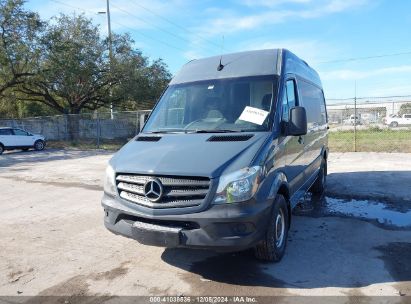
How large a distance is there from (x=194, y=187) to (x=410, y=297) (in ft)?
7.71

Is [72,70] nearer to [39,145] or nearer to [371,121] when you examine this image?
[39,145]

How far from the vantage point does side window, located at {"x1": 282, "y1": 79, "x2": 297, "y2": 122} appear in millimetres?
5066

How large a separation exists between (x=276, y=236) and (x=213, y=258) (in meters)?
0.86

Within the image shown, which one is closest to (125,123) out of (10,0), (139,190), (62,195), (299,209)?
(10,0)

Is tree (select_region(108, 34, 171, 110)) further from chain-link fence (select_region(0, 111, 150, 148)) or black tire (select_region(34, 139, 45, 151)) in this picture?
black tire (select_region(34, 139, 45, 151))

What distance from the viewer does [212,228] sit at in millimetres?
3883

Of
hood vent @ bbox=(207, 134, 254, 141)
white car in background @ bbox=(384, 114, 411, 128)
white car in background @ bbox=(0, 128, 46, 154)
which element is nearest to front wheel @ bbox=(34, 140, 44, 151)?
white car in background @ bbox=(0, 128, 46, 154)

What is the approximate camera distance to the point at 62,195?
9461 mm

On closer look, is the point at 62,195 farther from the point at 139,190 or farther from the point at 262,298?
the point at 262,298

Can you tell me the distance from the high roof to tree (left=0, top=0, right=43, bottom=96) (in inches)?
922

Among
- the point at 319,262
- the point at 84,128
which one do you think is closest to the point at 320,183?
the point at 319,262

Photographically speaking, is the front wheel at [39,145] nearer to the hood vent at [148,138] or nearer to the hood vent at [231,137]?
the hood vent at [148,138]

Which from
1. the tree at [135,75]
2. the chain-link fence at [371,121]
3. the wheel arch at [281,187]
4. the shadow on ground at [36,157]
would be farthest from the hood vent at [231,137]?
the tree at [135,75]

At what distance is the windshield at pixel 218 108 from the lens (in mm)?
4859
